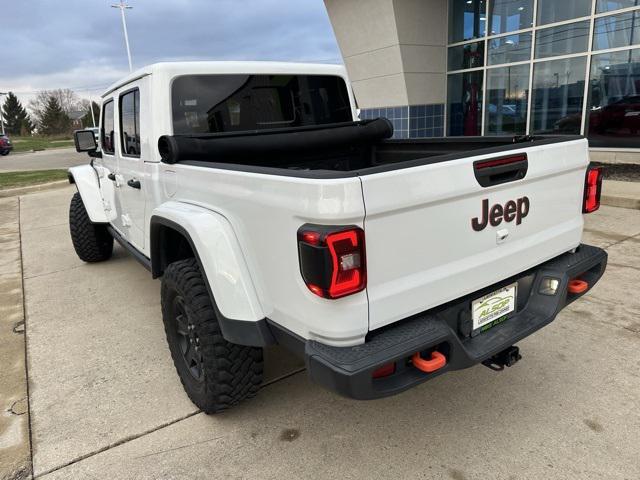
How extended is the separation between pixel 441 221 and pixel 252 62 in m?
2.20

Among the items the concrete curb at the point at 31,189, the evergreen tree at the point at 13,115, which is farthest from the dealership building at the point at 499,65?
the evergreen tree at the point at 13,115

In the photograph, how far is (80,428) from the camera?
2.67 metres

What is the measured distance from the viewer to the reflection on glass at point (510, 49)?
1102cm

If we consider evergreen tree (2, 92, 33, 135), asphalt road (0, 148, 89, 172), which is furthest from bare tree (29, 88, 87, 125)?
asphalt road (0, 148, 89, 172)

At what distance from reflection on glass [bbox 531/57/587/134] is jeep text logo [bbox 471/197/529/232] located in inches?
364

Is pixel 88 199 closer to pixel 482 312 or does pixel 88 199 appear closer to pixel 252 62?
pixel 252 62

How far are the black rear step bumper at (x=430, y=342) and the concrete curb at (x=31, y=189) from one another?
1301 cm

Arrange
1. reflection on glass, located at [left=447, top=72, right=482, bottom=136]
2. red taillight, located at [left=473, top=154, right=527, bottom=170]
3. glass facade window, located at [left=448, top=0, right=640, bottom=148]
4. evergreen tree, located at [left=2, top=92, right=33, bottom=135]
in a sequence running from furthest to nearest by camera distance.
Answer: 1. evergreen tree, located at [left=2, top=92, right=33, bottom=135]
2. reflection on glass, located at [left=447, top=72, right=482, bottom=136]
3. glass facade window, located at [left=448, top=0, right=640, bottom=148]
4. red taillight, located at [left=473, top=154, right=527, bottom=170]

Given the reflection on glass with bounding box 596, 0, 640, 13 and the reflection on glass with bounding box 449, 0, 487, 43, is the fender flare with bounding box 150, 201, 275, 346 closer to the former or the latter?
the reflection on glass with bounding box 596, 0, 640, 13

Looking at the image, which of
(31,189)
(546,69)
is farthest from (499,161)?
(31,189)

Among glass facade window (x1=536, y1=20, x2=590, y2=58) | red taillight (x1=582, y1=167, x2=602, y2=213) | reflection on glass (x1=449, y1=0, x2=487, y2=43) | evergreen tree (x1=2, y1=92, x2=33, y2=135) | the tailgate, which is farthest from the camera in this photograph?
Answer: evergreen tree (x1=2, y1=92, x2=33, y2=135)

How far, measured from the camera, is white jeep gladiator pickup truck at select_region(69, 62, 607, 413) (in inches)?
72.1

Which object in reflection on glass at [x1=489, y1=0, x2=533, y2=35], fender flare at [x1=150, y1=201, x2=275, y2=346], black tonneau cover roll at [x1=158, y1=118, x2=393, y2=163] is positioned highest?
reflection on glass at [x1=489, y1=0, x2=533, y2=35]

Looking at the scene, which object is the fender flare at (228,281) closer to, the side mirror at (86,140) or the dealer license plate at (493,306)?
the dealer license plate at (493,306)
